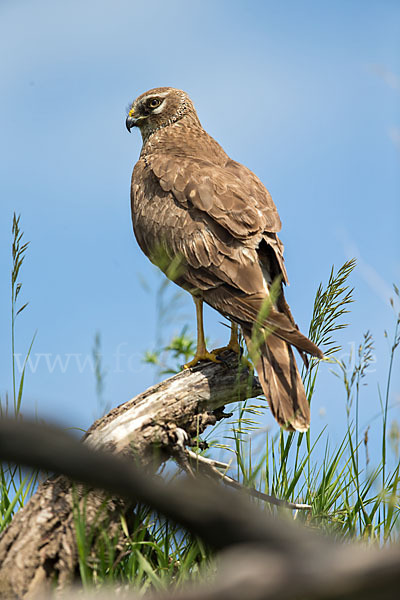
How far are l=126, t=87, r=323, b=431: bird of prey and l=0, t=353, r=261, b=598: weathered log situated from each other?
28 cm

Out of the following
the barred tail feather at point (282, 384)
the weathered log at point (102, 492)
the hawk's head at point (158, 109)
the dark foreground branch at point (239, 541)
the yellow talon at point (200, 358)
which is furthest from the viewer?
the hawk's head at point (158, 109)

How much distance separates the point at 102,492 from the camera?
279cm

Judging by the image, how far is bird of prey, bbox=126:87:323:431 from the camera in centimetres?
328

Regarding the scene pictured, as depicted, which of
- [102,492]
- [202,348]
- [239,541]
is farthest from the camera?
[202,348]

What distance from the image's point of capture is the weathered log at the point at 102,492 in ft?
8.19

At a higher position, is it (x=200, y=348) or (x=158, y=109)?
(x=158, y=109)

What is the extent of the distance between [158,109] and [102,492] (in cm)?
412

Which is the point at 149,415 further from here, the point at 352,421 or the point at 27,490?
the point at 352,421

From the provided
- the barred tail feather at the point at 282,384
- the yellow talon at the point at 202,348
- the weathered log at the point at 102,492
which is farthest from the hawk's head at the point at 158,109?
the barred tail feather at the point at 282,384

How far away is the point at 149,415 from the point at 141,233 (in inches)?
75.6

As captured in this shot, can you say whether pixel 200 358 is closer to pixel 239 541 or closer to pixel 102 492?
pixel 102 492

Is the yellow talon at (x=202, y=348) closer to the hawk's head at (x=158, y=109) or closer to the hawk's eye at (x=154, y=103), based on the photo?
Answer: the hawk's head at (x=158, y=109)

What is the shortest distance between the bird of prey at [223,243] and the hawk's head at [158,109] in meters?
0.50

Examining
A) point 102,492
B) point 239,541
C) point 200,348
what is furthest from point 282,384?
point 239,541
